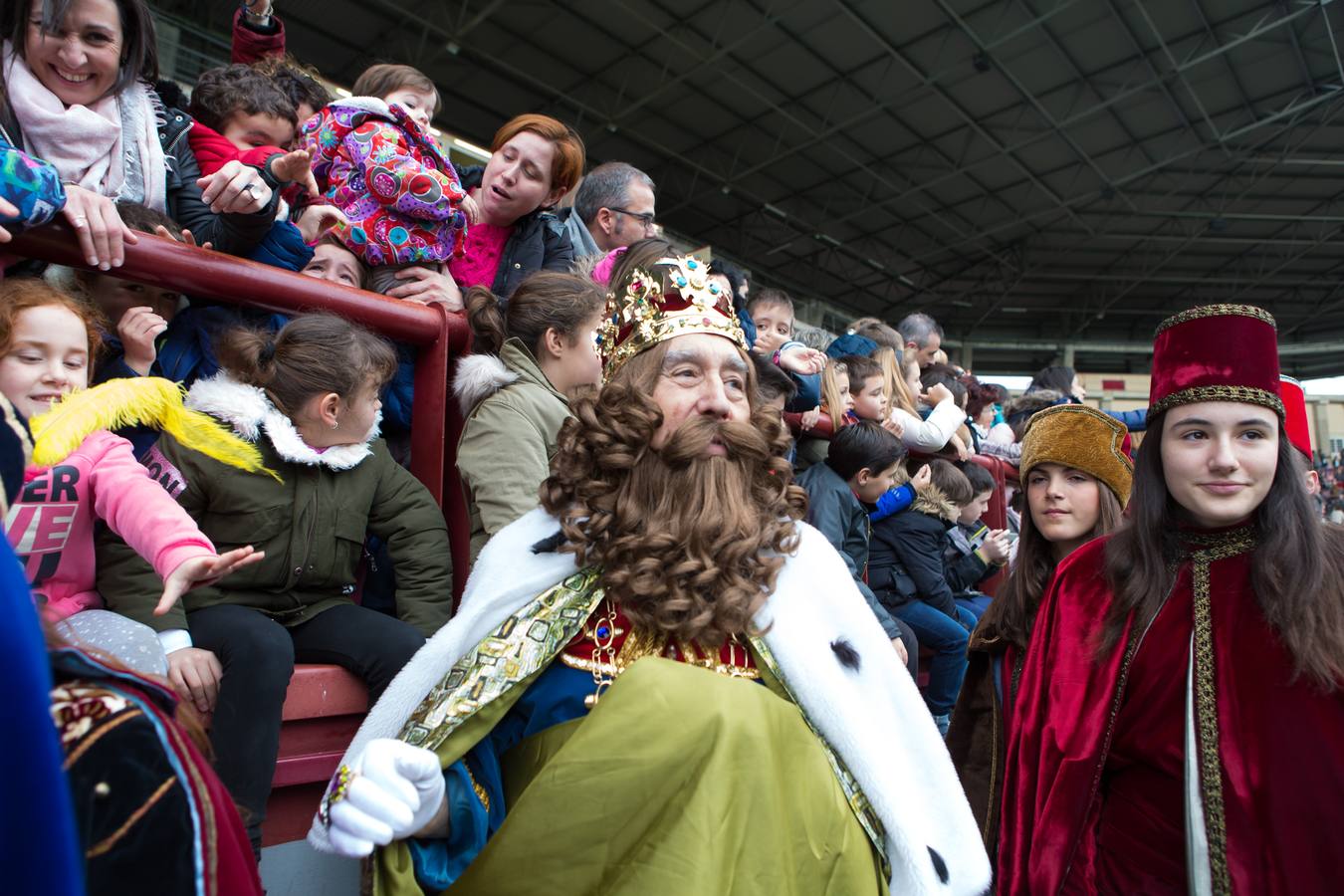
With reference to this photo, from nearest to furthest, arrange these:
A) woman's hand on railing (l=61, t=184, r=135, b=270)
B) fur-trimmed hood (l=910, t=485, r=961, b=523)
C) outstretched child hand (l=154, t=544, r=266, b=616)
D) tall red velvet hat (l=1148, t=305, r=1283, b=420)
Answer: outstretched child hand (l=154, t=544, r=266, b=616) < woman's hand on railing (l=61, t=184, r=135, b=270) < tall red velvet hat (l=1148, t=305, r=1283, b=420) < fur-trimmed hood (l=910, t=485, r=961, b=523)

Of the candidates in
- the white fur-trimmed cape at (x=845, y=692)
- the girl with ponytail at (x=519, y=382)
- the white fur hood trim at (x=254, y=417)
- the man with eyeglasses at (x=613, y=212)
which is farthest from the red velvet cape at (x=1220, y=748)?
the man with eyeglasses at (x=613, y=212)

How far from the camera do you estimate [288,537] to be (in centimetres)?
215

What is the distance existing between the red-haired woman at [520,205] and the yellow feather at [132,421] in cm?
149

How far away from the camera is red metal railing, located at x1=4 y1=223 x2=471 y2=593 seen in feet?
6.81

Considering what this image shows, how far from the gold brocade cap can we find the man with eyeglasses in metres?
1.96

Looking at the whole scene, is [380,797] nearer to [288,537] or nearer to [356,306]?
[288,537]

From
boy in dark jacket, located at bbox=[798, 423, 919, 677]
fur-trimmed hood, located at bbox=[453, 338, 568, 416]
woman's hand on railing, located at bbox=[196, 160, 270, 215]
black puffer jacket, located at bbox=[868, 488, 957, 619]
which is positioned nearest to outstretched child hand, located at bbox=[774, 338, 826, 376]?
boy in dark jacket, located at bbox=[798, 423, 919, 677]

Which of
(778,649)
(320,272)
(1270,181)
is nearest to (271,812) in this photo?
(778,649)

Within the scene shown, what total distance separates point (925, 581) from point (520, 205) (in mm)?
2730

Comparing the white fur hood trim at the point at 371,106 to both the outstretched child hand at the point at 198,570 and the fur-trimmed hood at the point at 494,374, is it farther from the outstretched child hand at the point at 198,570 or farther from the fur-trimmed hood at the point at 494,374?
the outstretched child hand at the point at 198,570

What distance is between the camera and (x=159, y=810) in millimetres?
803

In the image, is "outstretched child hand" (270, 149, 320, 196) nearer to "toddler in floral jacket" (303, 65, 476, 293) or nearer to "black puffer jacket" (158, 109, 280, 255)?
"black puffer jacket" (158, 109, 280, 255)

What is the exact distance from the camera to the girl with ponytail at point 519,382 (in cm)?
247

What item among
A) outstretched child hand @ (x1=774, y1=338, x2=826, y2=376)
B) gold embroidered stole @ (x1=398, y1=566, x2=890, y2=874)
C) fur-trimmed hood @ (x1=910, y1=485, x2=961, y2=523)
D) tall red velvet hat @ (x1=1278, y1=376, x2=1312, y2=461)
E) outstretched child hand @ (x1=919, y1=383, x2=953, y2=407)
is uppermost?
outstretched child hand @ (x1=919, y1=383, x2=953, y2=407)
